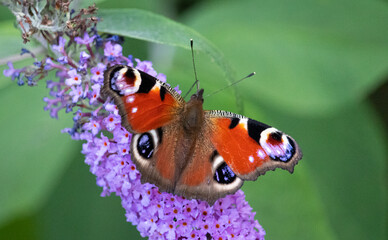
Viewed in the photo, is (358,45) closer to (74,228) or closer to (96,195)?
(96,195)

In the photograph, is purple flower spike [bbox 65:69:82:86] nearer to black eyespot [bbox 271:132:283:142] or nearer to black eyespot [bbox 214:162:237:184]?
black eyespot [bbox 214:162:237:184]

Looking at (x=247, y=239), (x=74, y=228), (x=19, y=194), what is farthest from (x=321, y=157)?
(x=19, y=194)

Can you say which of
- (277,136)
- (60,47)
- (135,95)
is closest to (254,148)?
(277,136)

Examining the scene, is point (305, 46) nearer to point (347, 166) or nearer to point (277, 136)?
point (347, 166)

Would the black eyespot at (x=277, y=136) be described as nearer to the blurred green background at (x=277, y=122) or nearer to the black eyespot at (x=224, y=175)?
the black eyespot at (x=224, y=175)

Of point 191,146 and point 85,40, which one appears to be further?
point 85,40

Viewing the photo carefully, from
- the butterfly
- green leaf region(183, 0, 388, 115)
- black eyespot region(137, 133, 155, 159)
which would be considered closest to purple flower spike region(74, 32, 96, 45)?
the butterfly

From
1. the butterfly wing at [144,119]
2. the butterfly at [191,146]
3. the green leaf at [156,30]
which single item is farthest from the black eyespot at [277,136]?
the butterfly wing at [144,119]
